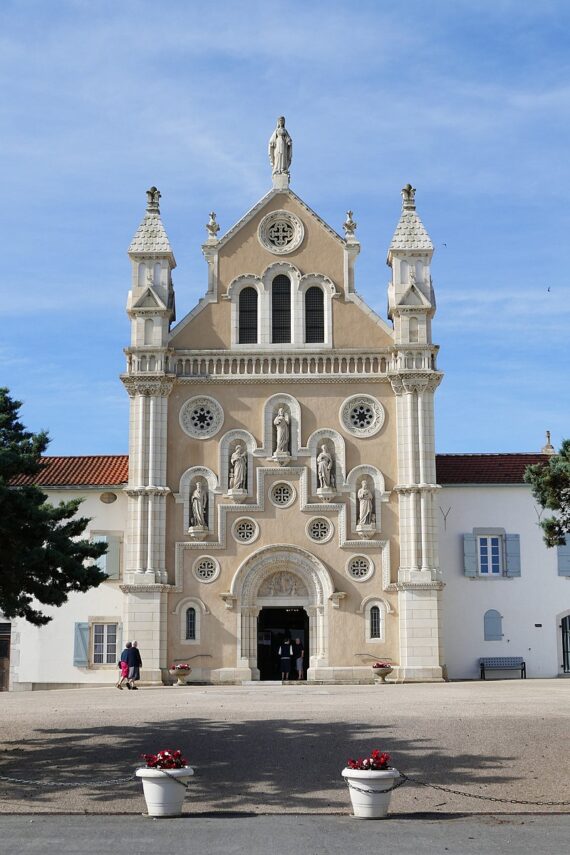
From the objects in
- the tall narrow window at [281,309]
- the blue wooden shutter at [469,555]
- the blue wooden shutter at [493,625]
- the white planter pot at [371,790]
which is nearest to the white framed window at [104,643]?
the tall narrow window at [281,309]

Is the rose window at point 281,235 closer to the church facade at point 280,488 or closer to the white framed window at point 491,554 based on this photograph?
the church facade at point 280,488

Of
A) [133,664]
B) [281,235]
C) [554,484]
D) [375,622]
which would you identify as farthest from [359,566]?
[554,484]

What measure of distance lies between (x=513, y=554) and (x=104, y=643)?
15.8 meters

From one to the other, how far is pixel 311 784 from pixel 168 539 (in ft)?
72.6

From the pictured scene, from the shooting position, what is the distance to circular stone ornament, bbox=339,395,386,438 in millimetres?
42438

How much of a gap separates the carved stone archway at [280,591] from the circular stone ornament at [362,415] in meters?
4.93

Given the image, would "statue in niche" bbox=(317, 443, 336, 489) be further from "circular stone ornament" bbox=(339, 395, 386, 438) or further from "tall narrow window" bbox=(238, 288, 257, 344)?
"tall narrow window" bbox=(238, 288, 257, 344)

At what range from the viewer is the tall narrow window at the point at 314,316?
142ft

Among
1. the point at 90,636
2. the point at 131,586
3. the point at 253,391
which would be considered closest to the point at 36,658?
the point at 90,636

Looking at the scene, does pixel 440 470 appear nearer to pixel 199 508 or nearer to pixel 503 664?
pixel 503 664

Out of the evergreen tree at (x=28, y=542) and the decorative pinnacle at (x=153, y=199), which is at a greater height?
the decorative pinnacle at (x=153, y=199)

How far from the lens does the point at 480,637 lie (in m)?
43.4

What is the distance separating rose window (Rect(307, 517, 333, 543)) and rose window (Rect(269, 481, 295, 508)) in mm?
1171

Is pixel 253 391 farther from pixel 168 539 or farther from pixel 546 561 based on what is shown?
pixel 546 561
